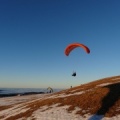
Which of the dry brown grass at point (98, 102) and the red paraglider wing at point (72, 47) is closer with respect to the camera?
the red paraglider wing at point (72, 47)

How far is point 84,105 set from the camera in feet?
104

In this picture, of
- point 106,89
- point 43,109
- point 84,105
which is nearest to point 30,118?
point 43,109

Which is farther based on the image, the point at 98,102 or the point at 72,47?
the point at 72,47

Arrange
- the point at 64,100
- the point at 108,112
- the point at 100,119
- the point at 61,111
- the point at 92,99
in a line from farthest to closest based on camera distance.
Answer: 1. the point at 64,100
2. the point at 92,99
3. the point at 61,111
4. the point at 108,112
5. the point at 100,119

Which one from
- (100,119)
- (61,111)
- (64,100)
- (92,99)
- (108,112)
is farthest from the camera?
(64,100)

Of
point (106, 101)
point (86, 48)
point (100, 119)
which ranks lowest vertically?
point (100, 119)

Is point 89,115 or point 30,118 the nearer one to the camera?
point 89,115

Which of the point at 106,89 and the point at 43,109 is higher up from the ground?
the point at 106,89

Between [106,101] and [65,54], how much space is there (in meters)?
7.48

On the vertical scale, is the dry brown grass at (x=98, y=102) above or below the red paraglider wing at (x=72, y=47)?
below

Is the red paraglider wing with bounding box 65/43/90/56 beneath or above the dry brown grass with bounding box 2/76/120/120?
above

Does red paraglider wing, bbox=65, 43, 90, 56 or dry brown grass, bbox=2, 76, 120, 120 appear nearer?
red paraglider wing, bbox=65, 43, 90, 56

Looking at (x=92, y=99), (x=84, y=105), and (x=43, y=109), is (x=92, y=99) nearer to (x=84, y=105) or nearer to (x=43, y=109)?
(x=84, y=105)

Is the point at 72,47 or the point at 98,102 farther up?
the point at 72,47
